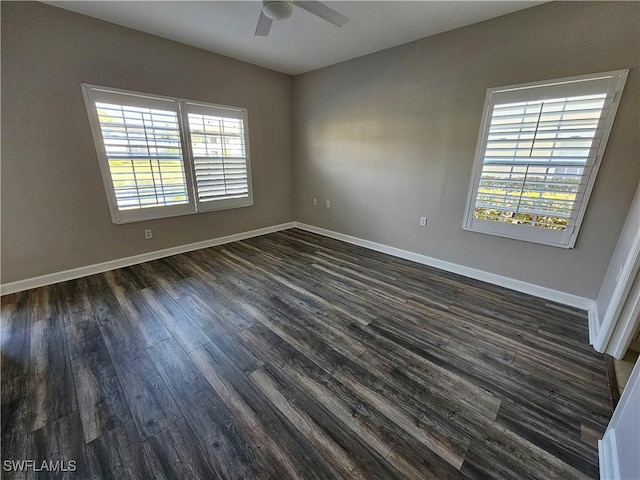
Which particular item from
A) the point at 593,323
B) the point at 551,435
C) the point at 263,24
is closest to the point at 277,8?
the point at 263,24

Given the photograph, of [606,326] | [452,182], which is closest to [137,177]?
[452,182]

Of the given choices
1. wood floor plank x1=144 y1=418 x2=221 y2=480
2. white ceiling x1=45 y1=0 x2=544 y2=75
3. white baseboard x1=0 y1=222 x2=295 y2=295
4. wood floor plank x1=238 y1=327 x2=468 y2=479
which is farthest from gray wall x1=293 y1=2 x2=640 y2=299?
wood floor plank x1=144 y1=418 x2=221 y2=480

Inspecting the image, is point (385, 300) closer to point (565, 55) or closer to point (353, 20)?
point (565, 55)

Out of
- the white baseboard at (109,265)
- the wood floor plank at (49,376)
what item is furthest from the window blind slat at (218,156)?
the wood floor plank at (49,376)

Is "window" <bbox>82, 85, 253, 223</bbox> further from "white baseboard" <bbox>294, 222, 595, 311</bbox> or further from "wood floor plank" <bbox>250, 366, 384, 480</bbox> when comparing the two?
"wood floor plank" <bbox>250, 366, 384, 480</bbox>

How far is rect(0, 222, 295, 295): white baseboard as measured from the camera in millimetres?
2709

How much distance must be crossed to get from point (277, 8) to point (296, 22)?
929 mm

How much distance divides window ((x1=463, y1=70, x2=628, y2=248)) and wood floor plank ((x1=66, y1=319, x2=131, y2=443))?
11.5ft

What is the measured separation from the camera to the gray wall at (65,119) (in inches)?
95.4

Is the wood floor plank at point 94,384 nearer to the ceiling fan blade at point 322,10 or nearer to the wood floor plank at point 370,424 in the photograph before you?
the wood floor plank at point 370,424

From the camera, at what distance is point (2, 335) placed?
2037 mm

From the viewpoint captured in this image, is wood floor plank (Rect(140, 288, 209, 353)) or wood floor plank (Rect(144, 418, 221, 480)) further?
wood floor plank (Rect(140, 288, 209, 353))

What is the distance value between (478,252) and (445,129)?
1490 millimetres

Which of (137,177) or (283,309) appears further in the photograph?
(137,177)
